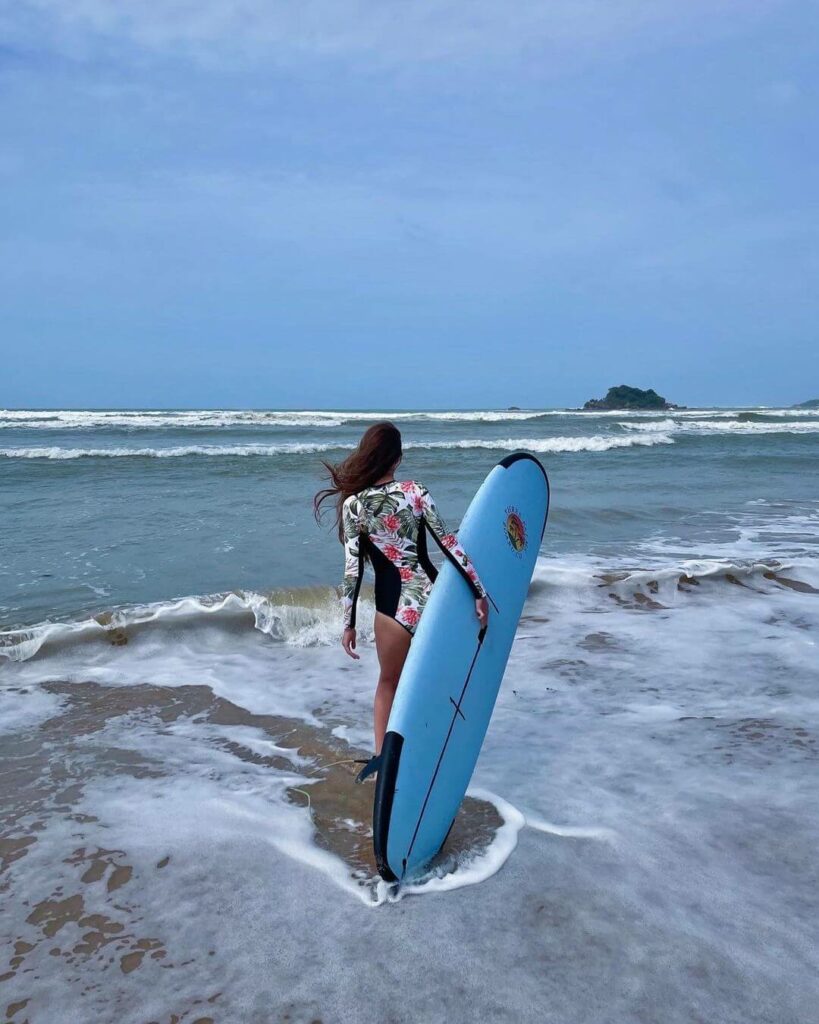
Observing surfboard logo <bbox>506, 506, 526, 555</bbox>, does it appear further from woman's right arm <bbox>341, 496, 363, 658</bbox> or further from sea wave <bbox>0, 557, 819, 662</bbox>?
sea wave <bbox>0, 557, 819, 662</bbox>

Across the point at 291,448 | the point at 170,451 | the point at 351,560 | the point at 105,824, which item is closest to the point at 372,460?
the point at 351,560

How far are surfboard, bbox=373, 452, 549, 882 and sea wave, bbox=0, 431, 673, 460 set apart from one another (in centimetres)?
1716

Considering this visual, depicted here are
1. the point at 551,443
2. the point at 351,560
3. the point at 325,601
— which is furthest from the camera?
the point at 551,443

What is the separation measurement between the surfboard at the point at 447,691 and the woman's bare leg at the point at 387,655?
269mm

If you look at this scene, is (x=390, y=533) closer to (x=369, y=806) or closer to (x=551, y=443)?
(x=369, y=806)

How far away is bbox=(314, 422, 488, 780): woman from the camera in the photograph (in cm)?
319

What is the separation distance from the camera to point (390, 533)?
10.5 ft

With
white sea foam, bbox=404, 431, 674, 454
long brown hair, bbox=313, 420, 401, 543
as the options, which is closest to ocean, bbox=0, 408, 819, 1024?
long brown hair, bbox=313, 420, 401, 543

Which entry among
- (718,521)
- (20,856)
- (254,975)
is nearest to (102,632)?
(20,856)

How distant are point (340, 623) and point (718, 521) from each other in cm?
668

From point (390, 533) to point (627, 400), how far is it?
69.4 metres

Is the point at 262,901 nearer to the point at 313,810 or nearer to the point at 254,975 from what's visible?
the point at 254,975

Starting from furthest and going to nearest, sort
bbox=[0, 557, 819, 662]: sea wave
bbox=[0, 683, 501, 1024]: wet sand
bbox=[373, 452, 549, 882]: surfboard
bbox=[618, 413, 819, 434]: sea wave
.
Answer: bbox=[618, 413, 819, 434]: sea wave < bbox=[0, 557, 819, 662]: sea wave < bbox=[373, 452, 549, 882]: surfboard < bbox=[0, 683, 501, 1024]: wet sand

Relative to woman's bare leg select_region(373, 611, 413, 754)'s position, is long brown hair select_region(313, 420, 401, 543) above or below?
above
